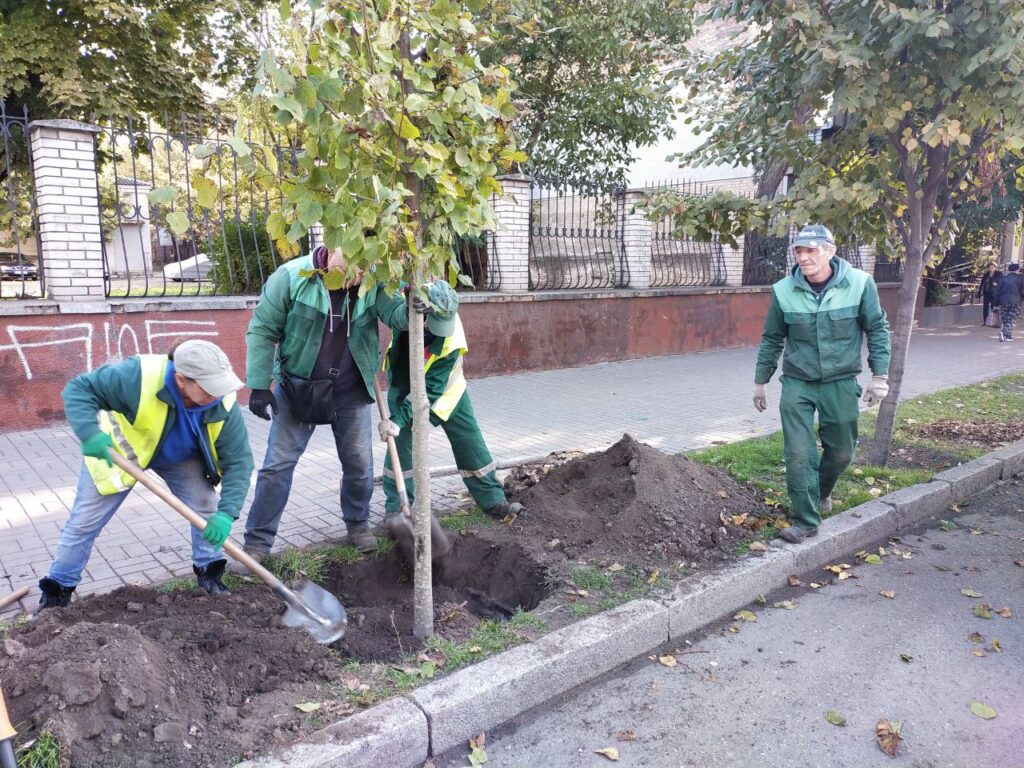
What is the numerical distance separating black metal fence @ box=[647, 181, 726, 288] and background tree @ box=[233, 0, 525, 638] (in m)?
9.14

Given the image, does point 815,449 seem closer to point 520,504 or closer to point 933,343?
point 520,504

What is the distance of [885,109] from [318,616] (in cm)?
461

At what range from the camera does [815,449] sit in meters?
4.38

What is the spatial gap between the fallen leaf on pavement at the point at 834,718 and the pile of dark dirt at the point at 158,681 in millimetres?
1881

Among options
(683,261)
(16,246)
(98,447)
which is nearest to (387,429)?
(98,447)

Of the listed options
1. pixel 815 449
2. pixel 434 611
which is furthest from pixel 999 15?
pixel 434 611

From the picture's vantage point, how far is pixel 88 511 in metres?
3.17

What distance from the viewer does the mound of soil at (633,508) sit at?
4.03m

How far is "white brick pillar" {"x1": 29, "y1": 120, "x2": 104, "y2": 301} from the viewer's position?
6676 mm

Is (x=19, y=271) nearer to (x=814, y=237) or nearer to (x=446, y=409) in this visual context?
(x=446, y=409)

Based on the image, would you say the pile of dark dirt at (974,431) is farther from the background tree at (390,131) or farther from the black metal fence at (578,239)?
the background tree at (390,131)

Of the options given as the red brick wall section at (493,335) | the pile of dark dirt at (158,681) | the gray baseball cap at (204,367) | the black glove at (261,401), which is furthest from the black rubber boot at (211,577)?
the red brick wall section at (493,335)

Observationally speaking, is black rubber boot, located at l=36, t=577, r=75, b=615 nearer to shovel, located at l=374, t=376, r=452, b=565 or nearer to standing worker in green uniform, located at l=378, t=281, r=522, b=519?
shovel, located at l=374, t=376, r=452, b=565

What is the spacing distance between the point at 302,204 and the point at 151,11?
10812 mm
